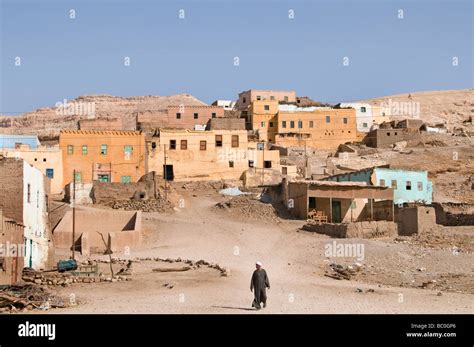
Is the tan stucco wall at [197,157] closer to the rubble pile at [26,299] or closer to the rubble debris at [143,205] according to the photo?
the rubble debris at [143,205]

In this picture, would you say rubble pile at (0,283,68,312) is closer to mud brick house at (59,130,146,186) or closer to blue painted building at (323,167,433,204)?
blue painted building at (323,167,433,204)

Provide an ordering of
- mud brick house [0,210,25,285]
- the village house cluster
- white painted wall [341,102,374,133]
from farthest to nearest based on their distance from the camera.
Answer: white painted wall [341,102,374,133], the village house cluster, mud brick house [0,210,25,285]

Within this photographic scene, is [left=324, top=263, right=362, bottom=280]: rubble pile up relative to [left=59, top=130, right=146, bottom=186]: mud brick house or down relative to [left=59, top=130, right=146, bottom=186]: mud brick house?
down

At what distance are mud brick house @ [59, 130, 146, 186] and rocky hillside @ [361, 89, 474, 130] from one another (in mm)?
52769

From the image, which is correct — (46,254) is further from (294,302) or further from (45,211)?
(294,302)

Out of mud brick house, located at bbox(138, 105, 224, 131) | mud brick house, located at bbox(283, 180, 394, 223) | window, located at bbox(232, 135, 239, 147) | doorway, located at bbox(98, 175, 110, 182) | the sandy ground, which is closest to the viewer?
the sandy ground

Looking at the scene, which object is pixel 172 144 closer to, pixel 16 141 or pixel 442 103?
pixel 16 141

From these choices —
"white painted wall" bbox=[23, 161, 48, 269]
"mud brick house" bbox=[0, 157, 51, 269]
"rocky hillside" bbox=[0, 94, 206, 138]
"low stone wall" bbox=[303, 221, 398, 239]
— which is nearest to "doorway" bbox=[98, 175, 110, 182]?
"low stone wall" bbox=[303, 221, 398, 239]

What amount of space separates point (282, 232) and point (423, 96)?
87720 mm

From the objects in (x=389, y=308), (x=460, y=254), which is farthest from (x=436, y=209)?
(x=389, y=308)

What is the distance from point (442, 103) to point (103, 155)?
7340 cm

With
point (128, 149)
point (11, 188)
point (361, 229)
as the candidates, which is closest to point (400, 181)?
point (361, 229)

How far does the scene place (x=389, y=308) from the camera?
1953 centimetres

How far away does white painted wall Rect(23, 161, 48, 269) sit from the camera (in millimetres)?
28422
